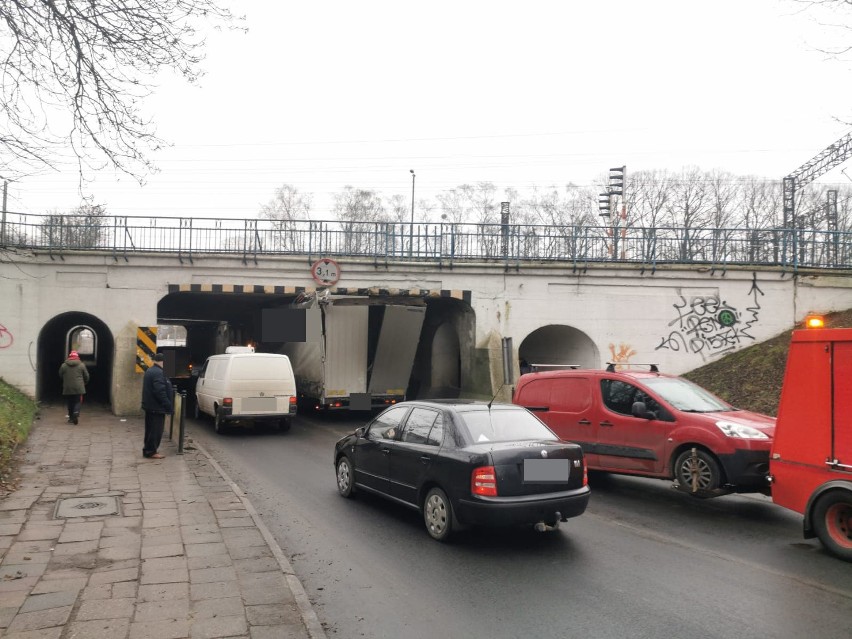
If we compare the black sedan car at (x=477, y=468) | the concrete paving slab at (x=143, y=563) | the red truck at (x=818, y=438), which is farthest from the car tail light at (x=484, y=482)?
the red truck at (x=818, y=438)

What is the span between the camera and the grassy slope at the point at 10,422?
1008cm

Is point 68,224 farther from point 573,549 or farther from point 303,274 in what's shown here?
point 573,549

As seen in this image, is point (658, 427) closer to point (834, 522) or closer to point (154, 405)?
point (834, 522)

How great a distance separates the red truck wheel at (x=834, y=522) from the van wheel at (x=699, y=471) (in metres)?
1.82

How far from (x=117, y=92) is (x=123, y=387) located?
1284 centimetres

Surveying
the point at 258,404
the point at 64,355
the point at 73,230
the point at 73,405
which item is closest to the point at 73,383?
the point at 73,405

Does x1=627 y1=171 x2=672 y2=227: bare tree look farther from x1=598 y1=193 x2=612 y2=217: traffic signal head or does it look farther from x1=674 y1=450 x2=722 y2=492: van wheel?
x1=674 y1=450 x2=722 y2=492: van wheel

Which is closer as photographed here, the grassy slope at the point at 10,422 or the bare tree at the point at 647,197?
the grassy slope at the point at 10,422

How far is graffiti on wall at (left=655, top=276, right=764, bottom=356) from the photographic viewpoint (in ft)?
67.6

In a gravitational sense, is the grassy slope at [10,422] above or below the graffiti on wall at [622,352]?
below

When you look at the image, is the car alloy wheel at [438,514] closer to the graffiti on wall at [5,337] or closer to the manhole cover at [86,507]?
the manhole cover at [86,507]

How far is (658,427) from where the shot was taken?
9.27 metres

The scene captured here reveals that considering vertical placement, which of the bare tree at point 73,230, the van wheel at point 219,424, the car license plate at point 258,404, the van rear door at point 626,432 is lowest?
the van wheel at point 219,424

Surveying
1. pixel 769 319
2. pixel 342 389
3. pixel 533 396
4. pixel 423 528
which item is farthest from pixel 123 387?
pixel 769 319
